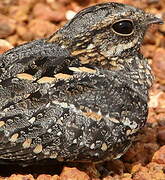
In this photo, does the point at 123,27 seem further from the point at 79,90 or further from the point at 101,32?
the point at 79,90

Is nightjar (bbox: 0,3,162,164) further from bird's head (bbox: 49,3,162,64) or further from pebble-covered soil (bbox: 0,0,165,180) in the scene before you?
pebble-covered soil (bbox: 0,0,165,180)

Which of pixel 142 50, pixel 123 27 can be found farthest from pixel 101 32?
pixel 142 50

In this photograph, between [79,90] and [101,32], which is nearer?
[79,90]

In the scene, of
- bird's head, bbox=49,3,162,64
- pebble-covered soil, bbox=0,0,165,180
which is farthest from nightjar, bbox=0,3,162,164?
pebble-covered soil, bbox=0,0,165,180

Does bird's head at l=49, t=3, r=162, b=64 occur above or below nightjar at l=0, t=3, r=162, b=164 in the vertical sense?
above

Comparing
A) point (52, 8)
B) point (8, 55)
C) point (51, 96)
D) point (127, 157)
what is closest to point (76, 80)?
point (51, 96)

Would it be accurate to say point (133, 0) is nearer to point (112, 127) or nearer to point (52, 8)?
point (52, 8)

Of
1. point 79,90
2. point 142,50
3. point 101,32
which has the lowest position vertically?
point 79,90

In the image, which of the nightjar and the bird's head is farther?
the bird's head
